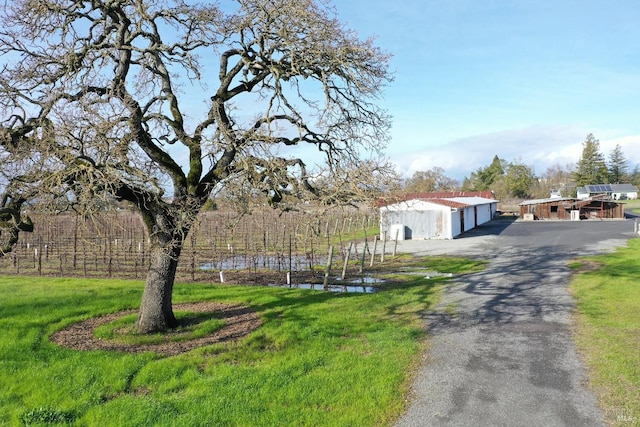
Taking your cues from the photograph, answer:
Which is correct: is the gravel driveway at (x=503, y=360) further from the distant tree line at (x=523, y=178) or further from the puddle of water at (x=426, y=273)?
the distant tree line at (x=523, y=178)

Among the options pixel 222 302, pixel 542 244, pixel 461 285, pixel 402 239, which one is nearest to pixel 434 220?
pixel 402 239

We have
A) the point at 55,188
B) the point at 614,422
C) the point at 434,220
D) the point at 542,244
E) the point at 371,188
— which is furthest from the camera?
the point at 434,220

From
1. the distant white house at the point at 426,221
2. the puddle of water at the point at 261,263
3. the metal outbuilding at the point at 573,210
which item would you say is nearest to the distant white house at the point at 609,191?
the metal outbuilding at the point at 573,210

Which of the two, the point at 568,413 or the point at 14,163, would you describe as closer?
the point at 568,413

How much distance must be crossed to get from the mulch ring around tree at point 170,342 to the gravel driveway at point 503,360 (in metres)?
4.14

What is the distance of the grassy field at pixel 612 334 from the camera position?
610cm

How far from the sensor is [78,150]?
746cm

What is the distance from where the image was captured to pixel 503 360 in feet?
25.3

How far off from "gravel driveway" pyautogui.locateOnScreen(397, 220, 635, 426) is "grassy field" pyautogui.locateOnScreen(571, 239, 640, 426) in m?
0.23

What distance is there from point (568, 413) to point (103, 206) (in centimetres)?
748

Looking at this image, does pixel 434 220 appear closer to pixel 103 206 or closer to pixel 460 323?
pixel 460 323

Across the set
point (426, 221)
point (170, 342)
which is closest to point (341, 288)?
point (170, 342)

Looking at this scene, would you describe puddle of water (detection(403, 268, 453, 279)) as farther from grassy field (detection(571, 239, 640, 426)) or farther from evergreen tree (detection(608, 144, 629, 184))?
evergreen tree (detection(608, 144, 629, 184))

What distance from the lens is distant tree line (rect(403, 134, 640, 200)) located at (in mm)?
83250
